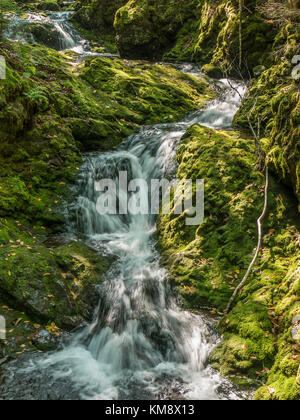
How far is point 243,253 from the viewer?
4.93 meters

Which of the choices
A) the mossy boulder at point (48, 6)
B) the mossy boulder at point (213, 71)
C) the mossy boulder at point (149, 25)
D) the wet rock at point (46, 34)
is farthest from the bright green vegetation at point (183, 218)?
the mossy boulder at point (48, 6)

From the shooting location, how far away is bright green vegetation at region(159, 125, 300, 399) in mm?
3666

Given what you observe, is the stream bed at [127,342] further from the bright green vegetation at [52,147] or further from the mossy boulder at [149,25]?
the mossy boulder at [149,25]

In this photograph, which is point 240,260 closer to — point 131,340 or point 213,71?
point 131,340

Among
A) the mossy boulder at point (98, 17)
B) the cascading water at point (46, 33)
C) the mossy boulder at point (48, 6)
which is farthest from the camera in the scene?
the mossy boulder at point (48, 6)

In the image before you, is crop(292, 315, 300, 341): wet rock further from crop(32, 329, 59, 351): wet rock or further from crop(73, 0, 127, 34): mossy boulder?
crop(73, 0, 127, 34): mossy boulder

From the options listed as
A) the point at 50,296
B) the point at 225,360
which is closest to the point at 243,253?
the point at 225,360

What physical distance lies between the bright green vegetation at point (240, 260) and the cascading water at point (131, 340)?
28cm

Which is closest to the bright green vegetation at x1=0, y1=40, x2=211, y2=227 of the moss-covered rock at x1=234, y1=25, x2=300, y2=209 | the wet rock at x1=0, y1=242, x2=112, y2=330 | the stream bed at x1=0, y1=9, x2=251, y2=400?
the stream bed at x1=0, y1=9, x2=251, y2=400

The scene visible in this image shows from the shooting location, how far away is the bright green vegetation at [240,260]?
367 centimetres

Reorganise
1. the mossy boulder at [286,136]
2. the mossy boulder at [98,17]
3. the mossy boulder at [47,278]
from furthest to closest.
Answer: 1. the mossy boulder at [98,17]
2. the mossy boulder at [286,136]
3. the mossy boulder at [47,278]

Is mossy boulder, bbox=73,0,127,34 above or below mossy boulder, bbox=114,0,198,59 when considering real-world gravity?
above

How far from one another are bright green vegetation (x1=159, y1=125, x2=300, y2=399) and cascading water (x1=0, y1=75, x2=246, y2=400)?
28 cm
